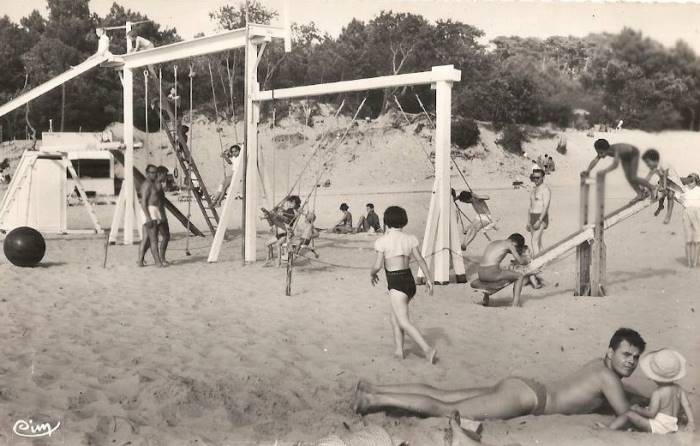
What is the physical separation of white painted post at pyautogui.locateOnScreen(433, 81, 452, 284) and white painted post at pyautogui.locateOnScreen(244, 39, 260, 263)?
324 centimetres

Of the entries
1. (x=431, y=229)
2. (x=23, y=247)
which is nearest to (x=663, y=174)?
(x=431, y=229)

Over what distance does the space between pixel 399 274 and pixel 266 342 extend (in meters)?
1.47

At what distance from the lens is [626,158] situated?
25.5 feet

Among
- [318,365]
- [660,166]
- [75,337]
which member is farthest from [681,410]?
[660,166]

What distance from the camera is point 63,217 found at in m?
14.6

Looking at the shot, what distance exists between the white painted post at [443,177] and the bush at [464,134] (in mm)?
25442

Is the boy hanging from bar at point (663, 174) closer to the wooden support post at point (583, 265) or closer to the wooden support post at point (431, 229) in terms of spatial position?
the wooden support post at point (583, 265)

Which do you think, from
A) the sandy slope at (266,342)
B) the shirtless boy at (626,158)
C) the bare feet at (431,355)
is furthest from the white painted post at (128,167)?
the bare feet at (431,355)

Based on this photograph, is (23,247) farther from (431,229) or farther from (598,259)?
(598,259)

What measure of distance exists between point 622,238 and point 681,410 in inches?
403

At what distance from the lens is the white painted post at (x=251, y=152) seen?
34.8ft

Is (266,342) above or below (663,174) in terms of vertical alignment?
below

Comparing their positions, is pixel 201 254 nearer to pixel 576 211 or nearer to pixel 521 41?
pixel 576 211

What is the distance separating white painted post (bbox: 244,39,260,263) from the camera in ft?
34.8
